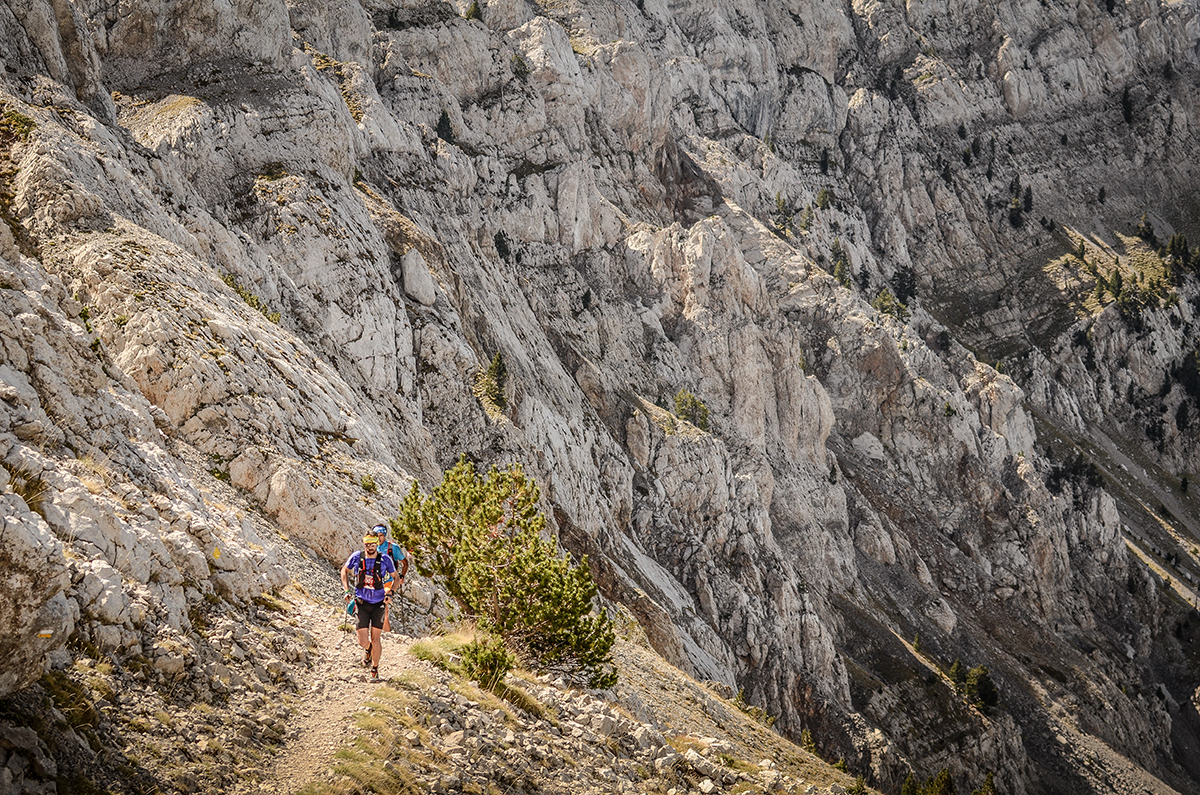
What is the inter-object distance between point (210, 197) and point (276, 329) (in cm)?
1347

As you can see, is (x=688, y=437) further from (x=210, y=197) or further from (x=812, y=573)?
(x=210, y=197)

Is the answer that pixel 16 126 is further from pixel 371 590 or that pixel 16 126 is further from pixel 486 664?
pixel 486 664

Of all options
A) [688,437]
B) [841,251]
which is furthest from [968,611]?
[841,251]

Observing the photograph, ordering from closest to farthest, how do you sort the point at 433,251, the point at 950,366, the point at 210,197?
the point at 210,197 → the point at 433,251 → the point at 950,366

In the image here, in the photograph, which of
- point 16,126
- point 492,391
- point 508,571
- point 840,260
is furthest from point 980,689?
point 16,126

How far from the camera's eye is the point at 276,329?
29.3 metres

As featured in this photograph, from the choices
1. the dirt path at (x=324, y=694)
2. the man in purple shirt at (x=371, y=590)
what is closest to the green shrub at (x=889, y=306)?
the dirt path at (x=324, y=694)

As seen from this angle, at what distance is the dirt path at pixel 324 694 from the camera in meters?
11.0

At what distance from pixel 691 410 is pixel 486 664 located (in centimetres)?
6036

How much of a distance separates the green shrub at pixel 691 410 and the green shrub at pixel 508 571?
54271 millimetres

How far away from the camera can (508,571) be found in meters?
18.8

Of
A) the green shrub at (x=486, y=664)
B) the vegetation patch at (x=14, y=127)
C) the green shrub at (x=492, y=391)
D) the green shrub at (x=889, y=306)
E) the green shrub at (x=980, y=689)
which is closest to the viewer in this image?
the green shrub at (x=486, y=664)

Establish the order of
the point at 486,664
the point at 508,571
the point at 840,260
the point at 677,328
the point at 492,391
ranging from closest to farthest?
1. the point at 486,664
2. the point at 508,571
3. the point at 492,391
4. the point at 677,328
5. the point at 840,260

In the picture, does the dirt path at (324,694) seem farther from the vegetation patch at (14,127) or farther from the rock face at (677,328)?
the vegetation patch at (14,127)
